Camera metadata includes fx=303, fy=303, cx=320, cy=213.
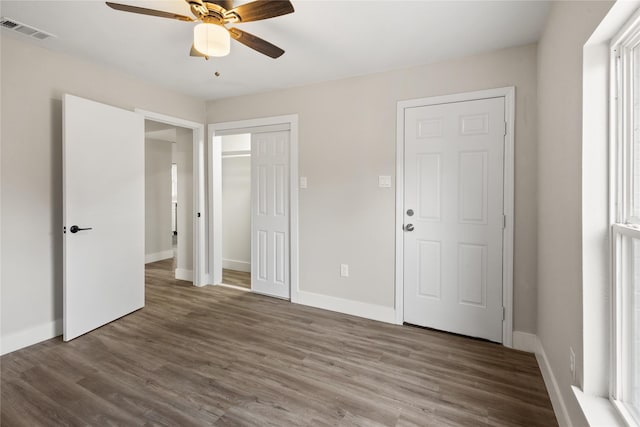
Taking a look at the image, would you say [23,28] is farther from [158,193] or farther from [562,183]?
[158,193]

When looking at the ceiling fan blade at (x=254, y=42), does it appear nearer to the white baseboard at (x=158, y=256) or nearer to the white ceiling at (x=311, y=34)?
the white ceiling at (x=311, y=34)

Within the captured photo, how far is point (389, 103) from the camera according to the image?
9.95ft

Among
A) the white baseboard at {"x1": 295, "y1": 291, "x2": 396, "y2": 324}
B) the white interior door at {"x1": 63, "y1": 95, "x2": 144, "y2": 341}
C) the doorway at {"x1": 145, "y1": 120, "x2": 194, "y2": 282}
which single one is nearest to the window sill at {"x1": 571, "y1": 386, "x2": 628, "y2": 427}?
the white baseboard at {"x1": 295, "y1": 291, "x2": 396, "y2": 324}

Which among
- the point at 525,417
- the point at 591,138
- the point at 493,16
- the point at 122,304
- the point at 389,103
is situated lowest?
the point at 525,417

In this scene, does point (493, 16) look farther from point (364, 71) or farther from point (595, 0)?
point (364, 71)

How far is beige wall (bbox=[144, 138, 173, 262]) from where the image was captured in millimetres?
5855

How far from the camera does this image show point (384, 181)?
3066mm

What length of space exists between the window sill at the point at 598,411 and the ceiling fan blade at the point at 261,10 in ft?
7.57

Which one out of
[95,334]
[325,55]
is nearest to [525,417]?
[325,55]

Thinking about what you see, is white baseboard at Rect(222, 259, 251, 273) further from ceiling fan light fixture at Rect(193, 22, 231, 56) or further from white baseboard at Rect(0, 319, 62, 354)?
ceiling fan light fixture at Rect(193, 22, 231, 56)

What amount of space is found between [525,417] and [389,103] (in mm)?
2657

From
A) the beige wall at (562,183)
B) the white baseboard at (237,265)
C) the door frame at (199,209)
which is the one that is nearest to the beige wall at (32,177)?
the door frame at (199,209)

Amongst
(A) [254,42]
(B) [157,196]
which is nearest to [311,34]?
(A) [254,42]

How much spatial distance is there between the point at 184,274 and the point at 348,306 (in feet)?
8.77
